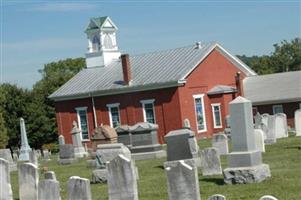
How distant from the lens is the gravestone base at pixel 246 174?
45.4ft

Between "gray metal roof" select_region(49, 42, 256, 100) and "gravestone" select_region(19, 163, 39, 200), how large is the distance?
29.2 meters

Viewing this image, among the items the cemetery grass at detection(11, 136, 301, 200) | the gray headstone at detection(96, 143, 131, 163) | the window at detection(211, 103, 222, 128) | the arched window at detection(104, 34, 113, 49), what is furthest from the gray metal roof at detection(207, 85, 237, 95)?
the gray headstone at detection(96, 143, 131, 163)

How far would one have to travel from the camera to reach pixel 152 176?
57.4 ft

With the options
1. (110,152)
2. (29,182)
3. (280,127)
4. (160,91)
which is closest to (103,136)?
(110,152)

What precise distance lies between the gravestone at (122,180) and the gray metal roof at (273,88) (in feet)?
110

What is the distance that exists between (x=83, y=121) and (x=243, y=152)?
3447 cm

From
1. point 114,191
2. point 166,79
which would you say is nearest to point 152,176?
point 114,191

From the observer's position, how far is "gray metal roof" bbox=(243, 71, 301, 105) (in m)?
43.9

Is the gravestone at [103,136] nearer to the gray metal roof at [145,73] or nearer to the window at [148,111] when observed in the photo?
the gray metal roof at [145,73]

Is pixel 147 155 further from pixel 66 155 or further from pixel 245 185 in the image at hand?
pixel 245 185

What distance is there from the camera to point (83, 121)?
4775cm

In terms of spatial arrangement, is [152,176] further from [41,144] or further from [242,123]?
[41,144]

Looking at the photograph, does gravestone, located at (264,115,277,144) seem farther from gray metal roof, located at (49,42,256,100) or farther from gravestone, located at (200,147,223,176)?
gray metal roof, located at (49,42,256,100)

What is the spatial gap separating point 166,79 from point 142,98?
8.75ft
